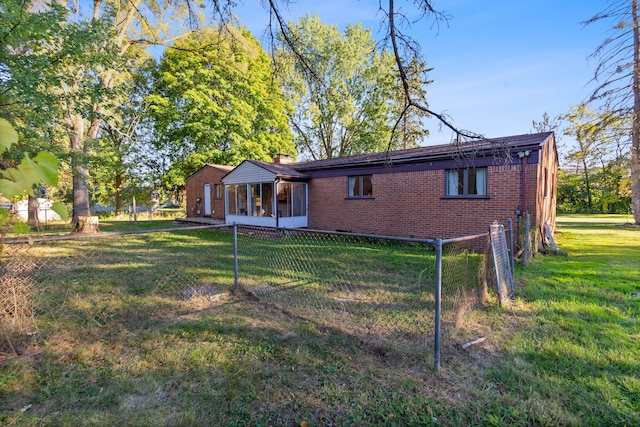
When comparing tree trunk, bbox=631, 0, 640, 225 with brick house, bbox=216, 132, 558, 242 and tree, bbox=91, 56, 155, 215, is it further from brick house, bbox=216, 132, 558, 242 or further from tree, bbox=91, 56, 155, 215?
tree, bbox=91, 56, 155, 215

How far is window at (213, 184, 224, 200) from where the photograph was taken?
17797mm

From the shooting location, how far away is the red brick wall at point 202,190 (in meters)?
17.8

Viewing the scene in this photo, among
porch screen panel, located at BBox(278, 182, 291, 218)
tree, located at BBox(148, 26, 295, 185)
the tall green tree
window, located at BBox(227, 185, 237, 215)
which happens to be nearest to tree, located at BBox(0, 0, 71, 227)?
the tall green tree

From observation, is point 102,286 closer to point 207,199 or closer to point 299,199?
point 299,199

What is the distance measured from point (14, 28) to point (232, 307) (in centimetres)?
608

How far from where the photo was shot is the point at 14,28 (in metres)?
5.36

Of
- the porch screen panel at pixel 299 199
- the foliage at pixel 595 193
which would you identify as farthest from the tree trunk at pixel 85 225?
the foliage at pixel 595 193

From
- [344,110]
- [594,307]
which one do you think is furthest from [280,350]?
[344,110]

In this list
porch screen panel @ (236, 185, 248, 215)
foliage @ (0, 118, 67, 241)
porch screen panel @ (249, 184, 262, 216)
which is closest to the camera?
foliage @ (0, 118, 67, 241)

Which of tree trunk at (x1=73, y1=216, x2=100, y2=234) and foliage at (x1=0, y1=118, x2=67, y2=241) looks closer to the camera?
foliage at (x1=0, y1=118, x2=67, y2=241)

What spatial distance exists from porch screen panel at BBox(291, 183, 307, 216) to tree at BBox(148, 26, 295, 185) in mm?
7649

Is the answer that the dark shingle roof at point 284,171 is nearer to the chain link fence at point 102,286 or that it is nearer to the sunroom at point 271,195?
the sunroom at point 271,195

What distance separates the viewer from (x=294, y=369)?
9.46 feet

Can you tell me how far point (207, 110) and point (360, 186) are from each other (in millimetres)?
11778
